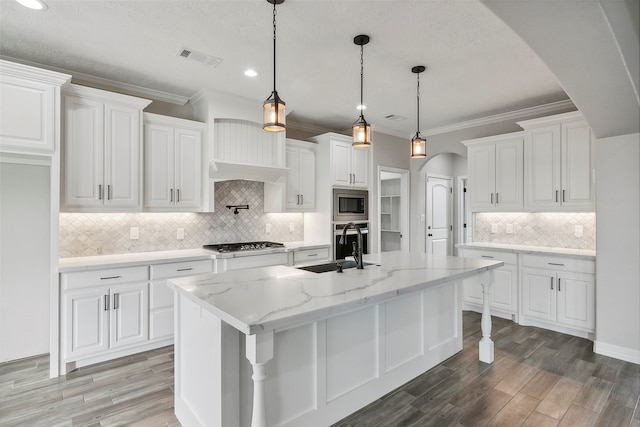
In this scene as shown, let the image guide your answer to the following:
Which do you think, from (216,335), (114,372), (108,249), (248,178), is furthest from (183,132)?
(216,335)

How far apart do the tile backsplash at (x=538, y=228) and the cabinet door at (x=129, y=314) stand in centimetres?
450

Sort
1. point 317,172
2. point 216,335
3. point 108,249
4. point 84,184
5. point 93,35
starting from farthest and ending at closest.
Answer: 1. point 317,172
2. point 108,249
3. point 84,184
4. point 93,35
5. point 216,335

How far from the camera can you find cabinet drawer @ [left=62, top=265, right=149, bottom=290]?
290 centimetres

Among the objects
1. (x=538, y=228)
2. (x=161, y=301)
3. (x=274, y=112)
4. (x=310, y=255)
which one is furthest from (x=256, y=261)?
(x=538, y=228)

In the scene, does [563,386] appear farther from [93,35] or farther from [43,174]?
[43,174]

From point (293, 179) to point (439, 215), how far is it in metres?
3.36

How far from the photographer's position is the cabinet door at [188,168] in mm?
3770

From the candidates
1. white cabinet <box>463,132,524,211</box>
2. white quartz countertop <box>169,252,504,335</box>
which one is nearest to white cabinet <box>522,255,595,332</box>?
white cabinet <box>463,132,524,211</box>

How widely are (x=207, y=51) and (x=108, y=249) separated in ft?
7.57

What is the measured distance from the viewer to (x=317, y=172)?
499 centimetres

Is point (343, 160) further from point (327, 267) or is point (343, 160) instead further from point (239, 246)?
point (327, 267)

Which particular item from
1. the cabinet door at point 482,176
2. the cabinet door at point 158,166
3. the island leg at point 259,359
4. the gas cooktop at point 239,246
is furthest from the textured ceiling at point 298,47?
the island leg at point 259,359

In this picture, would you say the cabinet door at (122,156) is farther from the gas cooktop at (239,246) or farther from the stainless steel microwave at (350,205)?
the stainless steel microwave at (350,205)

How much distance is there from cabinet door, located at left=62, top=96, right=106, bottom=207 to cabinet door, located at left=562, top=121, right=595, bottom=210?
5.03 m
